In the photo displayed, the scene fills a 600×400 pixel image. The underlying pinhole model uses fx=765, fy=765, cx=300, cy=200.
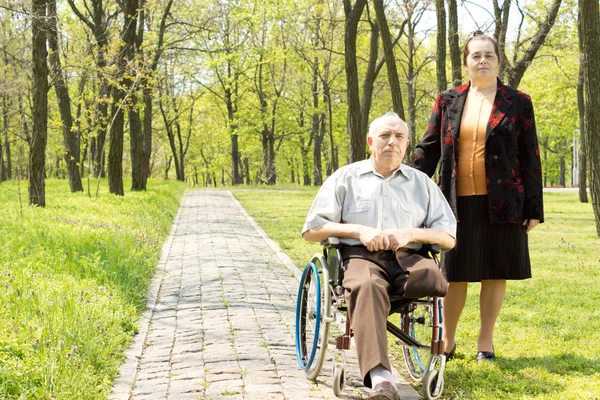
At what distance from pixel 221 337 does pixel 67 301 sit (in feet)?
3.61

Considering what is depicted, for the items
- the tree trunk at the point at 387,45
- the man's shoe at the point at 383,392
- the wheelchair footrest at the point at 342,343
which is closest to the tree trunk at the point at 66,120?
the tree trunk at the point at 387,45

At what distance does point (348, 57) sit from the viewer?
14.0 m

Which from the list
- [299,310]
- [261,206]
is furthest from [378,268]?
[261,206]

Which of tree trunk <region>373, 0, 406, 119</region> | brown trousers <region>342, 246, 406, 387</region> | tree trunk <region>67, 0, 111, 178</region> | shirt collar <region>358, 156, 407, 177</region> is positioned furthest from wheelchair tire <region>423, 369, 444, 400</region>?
tree trunk <region>67, 0, 111, 178</region>

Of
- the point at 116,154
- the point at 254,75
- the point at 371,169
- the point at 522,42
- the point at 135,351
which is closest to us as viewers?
the point at 371,169

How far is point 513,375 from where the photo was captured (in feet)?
14.9

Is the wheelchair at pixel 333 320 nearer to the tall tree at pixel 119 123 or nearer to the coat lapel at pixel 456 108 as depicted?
the coat lapel at pixel 456 108

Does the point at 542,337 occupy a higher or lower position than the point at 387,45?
lower

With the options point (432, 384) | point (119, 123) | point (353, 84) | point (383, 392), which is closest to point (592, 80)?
point (353, 84)

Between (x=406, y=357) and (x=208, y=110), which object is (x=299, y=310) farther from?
(x=208, y=110)

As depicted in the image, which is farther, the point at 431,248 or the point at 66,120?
the point at 66,120

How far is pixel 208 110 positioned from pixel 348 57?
39.0 metres

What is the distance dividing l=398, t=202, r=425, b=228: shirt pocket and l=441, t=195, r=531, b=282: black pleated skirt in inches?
22.4

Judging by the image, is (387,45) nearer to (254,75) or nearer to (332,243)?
(332,243)
